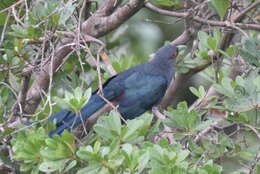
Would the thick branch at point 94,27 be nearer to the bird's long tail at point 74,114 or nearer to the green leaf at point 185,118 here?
the bird's long tail at point 74,114

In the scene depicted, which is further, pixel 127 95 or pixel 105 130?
pixel 127 95

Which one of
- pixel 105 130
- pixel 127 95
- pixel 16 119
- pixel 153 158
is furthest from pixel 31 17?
pixel 127 95

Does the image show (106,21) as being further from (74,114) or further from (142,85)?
(142,85)

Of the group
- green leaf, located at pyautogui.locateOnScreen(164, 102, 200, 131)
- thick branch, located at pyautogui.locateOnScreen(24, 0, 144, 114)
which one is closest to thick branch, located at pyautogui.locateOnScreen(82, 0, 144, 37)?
thick branch, located at pyautogui.locateOnScreen(24, 0, 144, 114)

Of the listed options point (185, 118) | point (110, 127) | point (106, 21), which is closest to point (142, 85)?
point (106, 21)

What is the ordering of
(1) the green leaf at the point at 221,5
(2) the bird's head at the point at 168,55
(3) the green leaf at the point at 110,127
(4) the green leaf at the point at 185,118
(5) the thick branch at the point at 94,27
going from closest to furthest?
(3) the green leaf at the point at 110,127, (4) the green leaf at the point at 185,118, (1) the green leaf at the point at 221,5, (5) the thick branch at the point at 94,27, (2) the bird's head at the point at 168,55

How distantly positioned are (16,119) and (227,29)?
1464 millimetres

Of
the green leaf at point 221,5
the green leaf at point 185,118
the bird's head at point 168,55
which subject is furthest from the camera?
the bird's head at point 168,55

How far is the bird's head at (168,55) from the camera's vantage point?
4648 mm

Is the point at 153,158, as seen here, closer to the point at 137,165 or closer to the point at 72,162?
the point at 137,165

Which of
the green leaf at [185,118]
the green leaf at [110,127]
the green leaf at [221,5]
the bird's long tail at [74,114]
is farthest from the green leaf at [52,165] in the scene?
the green leaf at [221,5]

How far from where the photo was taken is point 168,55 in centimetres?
476

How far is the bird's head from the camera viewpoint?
4.65 metres

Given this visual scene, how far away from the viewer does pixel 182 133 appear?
314 cm
